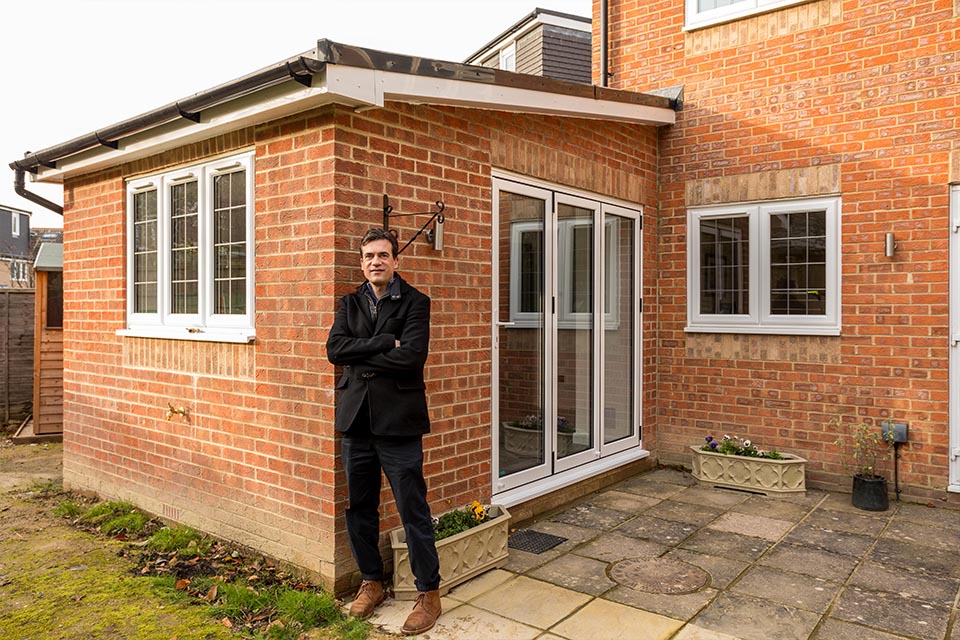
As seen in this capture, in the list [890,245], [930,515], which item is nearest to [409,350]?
[890,245]

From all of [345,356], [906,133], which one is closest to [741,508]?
[906,133]

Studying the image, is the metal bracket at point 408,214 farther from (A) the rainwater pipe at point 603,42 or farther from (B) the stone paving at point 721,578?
(A) the rainwater pipe at point 603,42

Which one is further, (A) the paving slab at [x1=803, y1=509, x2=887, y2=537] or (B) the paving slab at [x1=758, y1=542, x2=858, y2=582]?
(A) the paving slab at [x1=803, y1=509, x2=887, y2=537]

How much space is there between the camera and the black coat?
3387 mm

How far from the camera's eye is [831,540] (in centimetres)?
478

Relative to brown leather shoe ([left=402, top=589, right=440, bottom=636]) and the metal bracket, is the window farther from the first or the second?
brown leather shoe ([left=402, top=589, right=440, bottom=636])

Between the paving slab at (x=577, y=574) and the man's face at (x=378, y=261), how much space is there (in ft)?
6.55

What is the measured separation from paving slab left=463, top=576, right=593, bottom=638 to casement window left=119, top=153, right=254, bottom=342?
7.05 ft

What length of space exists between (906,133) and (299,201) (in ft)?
16.2

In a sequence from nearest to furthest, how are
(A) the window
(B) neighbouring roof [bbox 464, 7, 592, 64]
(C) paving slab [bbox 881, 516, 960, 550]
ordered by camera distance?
1. (C) paving slab [bbox 881, 516, 960, 550]
2. (B) neighbouring roof [bbox 464, 7, 592, 64]
3. (A) the window

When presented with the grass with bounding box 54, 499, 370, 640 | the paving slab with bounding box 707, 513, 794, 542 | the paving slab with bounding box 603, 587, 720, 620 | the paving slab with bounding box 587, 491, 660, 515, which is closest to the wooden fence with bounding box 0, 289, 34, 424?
the grass with bounding box 54, 499, 370, 640

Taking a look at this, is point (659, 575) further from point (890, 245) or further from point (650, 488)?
point (890, 245)

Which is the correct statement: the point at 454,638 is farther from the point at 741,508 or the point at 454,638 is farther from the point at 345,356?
the point at 741,508

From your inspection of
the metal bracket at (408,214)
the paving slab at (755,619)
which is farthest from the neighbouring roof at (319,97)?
the paving slab at (755,619)
